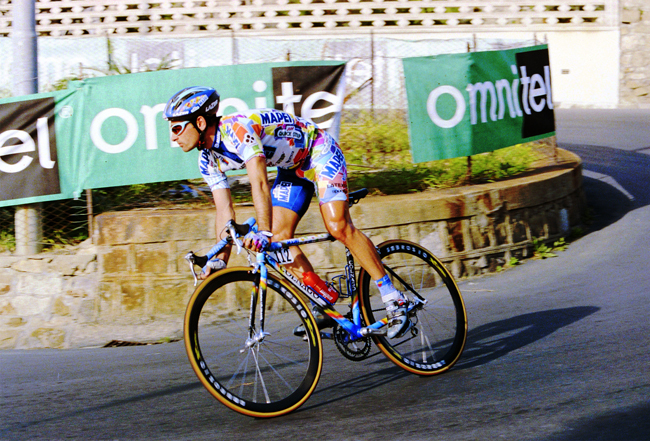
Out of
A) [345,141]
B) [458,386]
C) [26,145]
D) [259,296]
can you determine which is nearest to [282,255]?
[259,296]

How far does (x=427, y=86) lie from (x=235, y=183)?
8.30 ft

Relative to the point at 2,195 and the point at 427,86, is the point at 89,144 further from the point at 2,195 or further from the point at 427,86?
the point at 427,86

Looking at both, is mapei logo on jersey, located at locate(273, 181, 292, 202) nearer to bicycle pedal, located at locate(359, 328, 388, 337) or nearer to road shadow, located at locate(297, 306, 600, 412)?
bicycle pedal, located at locate(359, 328, 388, 337)

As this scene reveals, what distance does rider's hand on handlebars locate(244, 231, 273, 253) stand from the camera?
3.70 m

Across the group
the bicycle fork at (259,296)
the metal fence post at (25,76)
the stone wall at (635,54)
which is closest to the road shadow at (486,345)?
the bicycle fork at (259,296)

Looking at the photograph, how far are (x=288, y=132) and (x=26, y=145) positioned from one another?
3.83 meters

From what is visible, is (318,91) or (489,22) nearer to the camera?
(318,91)

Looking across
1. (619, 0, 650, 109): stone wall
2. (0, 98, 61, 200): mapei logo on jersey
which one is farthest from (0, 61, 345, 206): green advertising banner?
(619, 0, 650, 109): stone wall

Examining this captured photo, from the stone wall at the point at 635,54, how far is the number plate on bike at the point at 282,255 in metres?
16.5

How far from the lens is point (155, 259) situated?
22.0ft

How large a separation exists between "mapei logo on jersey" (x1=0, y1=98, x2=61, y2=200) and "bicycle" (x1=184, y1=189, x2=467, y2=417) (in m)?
3.53

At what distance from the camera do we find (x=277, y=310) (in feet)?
13.8

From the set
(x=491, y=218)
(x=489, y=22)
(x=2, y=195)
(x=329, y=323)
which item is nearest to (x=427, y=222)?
(x=491, y=218)

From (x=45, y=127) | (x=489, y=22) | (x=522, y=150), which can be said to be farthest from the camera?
(x=489, y=22)
